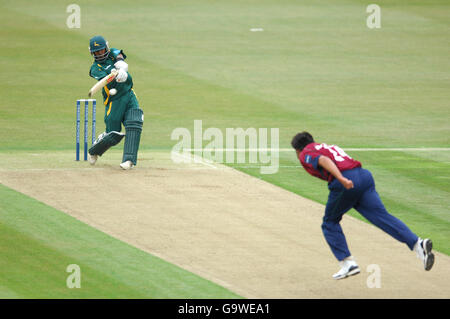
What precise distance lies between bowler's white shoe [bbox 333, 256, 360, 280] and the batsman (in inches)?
281

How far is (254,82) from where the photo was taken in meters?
30.5

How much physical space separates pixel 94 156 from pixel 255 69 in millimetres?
15731

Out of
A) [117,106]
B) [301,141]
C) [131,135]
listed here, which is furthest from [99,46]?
[301,141]

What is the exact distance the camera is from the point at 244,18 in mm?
39812

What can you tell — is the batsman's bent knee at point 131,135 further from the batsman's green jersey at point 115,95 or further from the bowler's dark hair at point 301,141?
the bowler's dark hair at point 301,141

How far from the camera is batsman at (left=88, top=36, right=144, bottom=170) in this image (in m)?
16.7

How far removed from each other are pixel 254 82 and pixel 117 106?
1402 centimetres

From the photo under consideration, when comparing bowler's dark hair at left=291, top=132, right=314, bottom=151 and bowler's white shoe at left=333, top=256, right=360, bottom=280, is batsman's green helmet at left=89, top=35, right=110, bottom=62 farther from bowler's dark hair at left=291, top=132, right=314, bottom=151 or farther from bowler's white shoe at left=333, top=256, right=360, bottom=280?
bowler's white shoe at left=333, top=256, right=360, bottom=280

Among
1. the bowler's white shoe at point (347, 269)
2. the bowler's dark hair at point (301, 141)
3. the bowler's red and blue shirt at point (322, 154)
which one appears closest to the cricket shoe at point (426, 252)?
the bowler's white shoe at point (347, 269)

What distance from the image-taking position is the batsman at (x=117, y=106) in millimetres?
16688

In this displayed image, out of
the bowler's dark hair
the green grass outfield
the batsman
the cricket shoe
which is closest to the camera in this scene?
the cricket shoe

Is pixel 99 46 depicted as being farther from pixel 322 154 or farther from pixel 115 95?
pixel 322 154

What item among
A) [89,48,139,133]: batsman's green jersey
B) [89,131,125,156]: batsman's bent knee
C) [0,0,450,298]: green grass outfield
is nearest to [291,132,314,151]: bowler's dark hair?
[0,0,450,298]: green grass outfield
